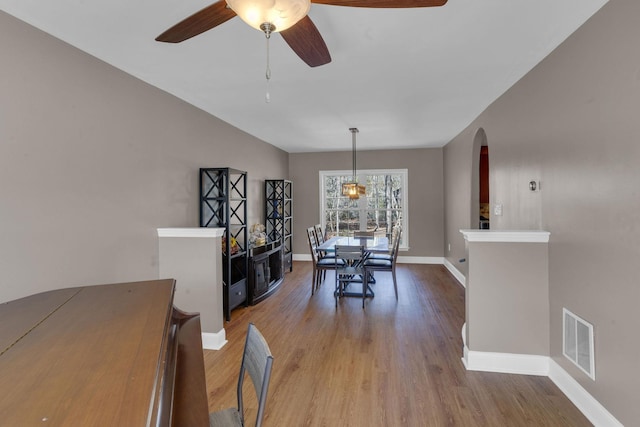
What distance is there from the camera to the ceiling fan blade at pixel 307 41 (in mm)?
1423

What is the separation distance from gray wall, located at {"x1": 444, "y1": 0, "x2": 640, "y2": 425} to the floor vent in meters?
0.05

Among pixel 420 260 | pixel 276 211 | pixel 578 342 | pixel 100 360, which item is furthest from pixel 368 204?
pixel 100 360

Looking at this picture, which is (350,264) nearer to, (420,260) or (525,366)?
(525,366)

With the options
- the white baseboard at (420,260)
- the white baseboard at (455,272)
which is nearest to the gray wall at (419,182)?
the white baseboard at (420,260)

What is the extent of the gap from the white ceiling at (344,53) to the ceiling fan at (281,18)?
0.39 metres

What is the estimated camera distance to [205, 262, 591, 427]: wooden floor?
2021 mm

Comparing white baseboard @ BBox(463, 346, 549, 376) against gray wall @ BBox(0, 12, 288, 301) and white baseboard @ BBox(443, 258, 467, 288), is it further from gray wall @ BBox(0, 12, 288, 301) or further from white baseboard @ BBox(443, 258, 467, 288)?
gray wall @ BBox(0, 12, 288, 301)

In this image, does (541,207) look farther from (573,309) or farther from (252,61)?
(252,61)

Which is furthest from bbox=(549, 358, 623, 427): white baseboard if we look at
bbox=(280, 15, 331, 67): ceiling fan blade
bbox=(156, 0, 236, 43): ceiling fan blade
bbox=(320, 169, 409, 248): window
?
bbox=(320, 169, 409, 248): window

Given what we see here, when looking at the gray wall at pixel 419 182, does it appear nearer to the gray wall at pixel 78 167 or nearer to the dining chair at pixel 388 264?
the dining chair at pixel 388 264

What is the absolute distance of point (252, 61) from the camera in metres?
2.55

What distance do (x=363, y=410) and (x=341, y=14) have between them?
2.55 meters

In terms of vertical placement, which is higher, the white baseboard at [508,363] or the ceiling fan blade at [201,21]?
the ceiling fan blade at [201,21]

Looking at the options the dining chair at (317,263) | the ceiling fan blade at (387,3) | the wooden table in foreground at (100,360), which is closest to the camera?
the wooden table in foreground at (100,360)
